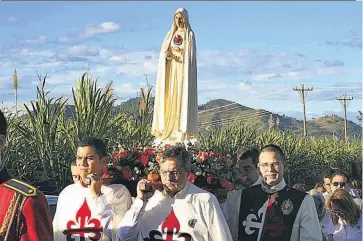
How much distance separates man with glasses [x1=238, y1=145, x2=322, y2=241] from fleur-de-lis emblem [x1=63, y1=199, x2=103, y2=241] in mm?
1010

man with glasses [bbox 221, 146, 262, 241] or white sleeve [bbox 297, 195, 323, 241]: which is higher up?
man with glasses [bbox 221, 146, 262, 241]

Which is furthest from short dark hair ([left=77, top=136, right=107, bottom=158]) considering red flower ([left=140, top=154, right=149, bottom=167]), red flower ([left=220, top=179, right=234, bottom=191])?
red flower ([left=220, top=179, right=234, bottom=191])

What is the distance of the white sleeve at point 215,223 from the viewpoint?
3895 millimetres

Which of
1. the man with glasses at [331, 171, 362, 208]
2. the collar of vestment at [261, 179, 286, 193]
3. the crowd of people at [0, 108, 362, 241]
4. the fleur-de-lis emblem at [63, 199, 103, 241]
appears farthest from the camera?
the man with glasses at [331, 171, 362, 208]

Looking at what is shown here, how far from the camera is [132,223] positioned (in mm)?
4031

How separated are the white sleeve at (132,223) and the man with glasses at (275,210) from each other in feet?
2.71

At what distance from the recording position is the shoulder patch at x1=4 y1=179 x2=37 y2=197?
109 inches

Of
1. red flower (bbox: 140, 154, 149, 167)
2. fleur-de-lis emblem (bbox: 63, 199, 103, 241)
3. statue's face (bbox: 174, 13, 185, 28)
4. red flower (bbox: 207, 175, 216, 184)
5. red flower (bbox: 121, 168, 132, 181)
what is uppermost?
statue's face (bbox: 174, 13, 185, 28)

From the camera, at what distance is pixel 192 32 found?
10.0 metres

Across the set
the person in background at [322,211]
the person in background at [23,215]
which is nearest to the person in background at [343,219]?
the person in background at [322,211]

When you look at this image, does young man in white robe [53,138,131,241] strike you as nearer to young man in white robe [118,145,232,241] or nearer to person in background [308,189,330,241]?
young man in white robe [118,145,232,241]

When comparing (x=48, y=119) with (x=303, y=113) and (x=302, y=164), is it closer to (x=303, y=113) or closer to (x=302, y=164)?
(x=302, y=164)

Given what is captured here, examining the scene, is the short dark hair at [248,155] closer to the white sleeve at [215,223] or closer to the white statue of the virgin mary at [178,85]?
the white sleeve at [215,223]

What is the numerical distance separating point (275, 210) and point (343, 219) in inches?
82.2
